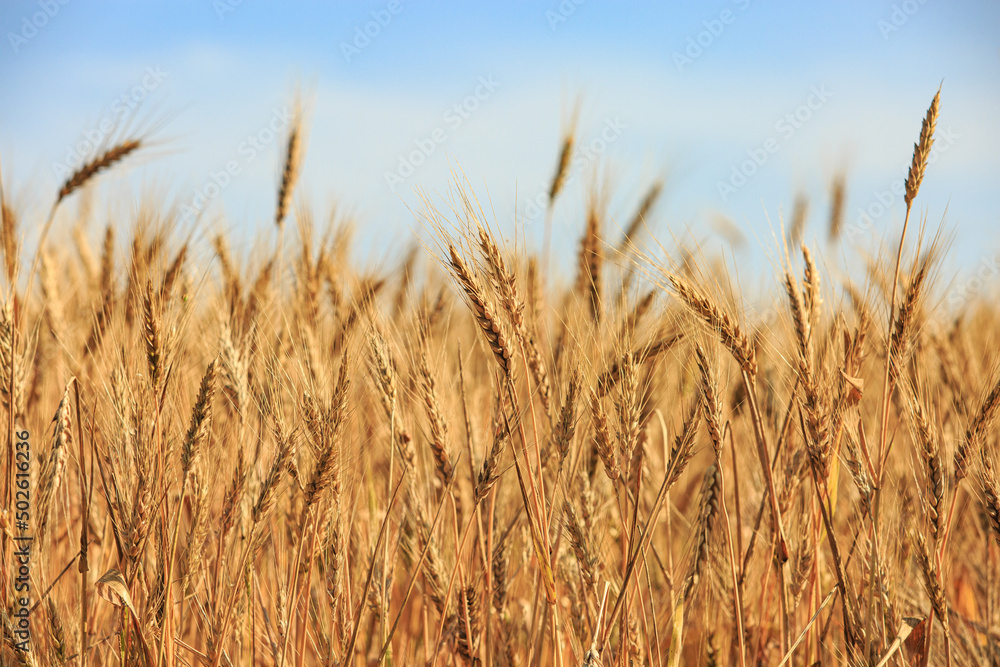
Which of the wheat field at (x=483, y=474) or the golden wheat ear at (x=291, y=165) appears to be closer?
the wheat field at (x=483, y=474)

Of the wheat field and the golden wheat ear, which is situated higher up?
the golden wheat ear

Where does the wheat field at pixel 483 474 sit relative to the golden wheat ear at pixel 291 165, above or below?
below

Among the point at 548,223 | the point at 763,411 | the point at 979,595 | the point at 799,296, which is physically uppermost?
the point at 548,223

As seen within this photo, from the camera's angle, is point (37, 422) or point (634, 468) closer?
point (634, 468)

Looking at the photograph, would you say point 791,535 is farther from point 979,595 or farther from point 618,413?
point 979,595

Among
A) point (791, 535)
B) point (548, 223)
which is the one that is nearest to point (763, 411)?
point (791, 535)

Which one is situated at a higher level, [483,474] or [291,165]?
[291,165]

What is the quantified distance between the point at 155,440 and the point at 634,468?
49.9 inches

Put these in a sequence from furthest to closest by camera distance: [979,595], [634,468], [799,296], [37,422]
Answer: [979,595] < [37,422] < [634,468] < [799,296]

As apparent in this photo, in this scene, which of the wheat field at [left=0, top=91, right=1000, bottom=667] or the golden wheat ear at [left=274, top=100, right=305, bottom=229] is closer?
the wheat field at [left=0, top=91, right=1000, bottom=667]

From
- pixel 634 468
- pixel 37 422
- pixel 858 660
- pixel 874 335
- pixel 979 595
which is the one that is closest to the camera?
pixel 858 660

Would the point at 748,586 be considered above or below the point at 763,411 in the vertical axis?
below

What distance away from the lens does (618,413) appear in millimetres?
1538

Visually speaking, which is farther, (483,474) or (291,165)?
(291,165)
